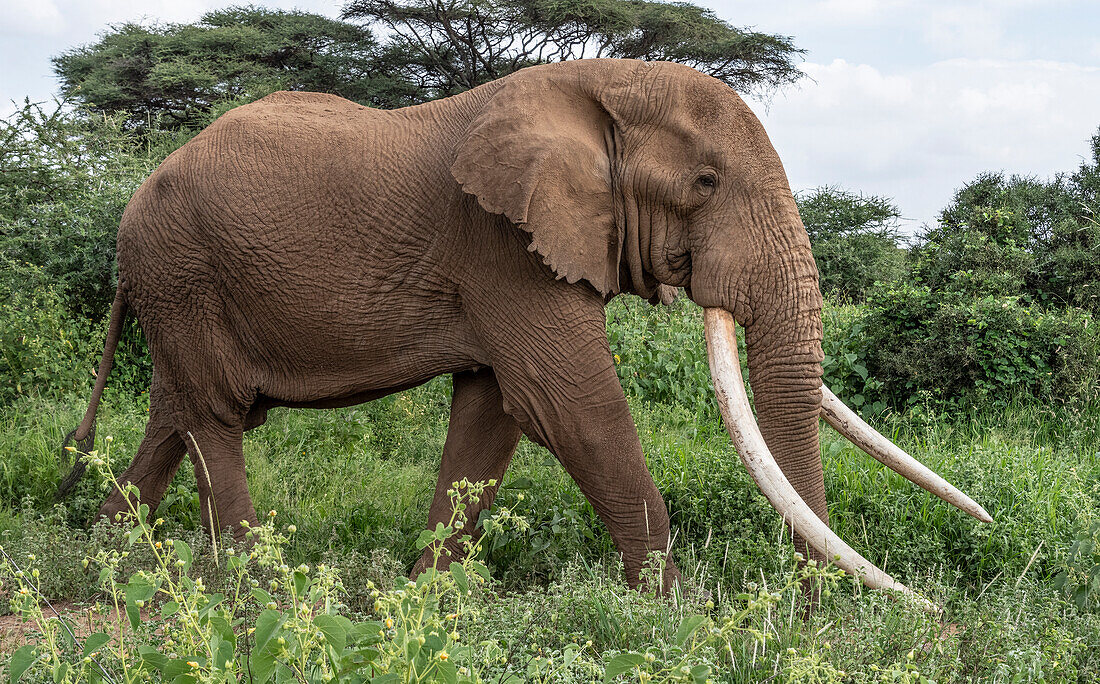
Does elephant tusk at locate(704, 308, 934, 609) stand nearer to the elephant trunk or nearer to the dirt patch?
the elephant trunk

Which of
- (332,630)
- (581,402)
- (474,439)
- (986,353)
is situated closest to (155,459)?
(474,439)

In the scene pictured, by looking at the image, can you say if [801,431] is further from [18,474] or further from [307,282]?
[18,474]

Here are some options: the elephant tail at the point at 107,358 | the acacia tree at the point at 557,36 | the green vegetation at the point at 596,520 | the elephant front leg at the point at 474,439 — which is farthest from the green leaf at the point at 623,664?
the acacia tree at the point at 557,36

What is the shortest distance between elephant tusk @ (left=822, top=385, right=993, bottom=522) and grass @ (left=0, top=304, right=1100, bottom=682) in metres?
0.34

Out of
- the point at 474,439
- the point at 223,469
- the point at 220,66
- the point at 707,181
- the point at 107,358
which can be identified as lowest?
the point at 223,469

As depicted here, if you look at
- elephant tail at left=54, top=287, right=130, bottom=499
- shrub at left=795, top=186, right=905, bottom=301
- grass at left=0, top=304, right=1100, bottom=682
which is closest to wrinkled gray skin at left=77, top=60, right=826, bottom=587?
elephant tail at left=54, top=287, right=130, bottom=499

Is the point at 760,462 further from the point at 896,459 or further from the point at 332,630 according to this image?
the point at 332,630

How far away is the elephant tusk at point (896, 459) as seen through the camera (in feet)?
13.5

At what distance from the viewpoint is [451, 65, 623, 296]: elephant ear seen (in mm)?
3883

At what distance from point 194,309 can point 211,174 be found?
61 cm

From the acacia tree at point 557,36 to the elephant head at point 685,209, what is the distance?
17.9 m

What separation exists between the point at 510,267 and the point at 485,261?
118mm

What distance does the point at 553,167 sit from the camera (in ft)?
12.8

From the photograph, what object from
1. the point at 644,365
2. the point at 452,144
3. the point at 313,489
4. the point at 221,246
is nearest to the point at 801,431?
the point at 452,144
